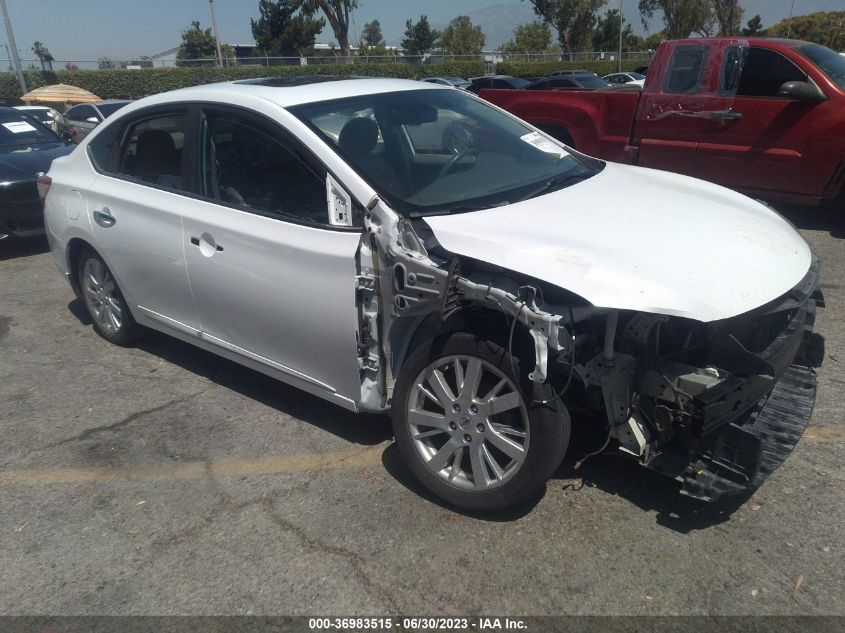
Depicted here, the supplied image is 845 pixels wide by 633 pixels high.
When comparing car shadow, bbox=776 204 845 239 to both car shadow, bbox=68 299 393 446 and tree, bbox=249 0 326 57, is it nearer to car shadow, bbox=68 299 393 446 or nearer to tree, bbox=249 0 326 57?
car shadow, bbox=68 299 393 446

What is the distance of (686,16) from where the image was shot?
163 ft

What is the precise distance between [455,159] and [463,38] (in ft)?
224

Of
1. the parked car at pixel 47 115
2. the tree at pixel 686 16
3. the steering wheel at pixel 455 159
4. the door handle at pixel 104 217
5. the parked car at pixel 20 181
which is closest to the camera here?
the steering wheel at pixel 455 159

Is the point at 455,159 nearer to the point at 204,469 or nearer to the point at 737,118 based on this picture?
the point at 204,469

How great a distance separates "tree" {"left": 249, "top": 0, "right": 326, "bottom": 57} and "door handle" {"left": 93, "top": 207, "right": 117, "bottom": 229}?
60631 millimetres

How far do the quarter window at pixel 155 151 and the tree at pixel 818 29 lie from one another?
163 ft

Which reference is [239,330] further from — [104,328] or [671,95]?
[671,95]

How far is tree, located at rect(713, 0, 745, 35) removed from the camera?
4656cm

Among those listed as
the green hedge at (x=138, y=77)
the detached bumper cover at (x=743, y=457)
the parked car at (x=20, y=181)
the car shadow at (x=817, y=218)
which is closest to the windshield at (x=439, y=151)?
the detached bumper cover at (x=743, y=457)

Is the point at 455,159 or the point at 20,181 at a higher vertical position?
the point at 455,159

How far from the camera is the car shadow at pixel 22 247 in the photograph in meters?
8.17

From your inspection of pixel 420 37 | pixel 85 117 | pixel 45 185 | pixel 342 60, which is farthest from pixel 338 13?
pixel 45 185

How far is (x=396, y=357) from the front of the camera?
326cm

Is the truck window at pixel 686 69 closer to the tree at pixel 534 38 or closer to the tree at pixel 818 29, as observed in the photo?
the tree at pixel 818 29
